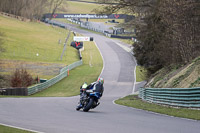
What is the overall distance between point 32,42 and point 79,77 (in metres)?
34.2

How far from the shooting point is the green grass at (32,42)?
223 feet

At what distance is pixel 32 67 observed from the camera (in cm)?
5881

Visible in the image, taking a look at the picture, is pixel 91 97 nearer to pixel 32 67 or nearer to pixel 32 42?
pixel 32 67

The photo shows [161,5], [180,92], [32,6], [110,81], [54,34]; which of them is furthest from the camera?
[32,6]

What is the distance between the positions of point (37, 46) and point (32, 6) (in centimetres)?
3863

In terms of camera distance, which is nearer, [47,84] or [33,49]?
[47,84]

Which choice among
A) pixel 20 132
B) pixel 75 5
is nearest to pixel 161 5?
pixel 20 132

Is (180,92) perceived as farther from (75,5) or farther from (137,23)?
(75,5)

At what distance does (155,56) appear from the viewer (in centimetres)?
3791

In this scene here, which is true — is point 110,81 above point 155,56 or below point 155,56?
below

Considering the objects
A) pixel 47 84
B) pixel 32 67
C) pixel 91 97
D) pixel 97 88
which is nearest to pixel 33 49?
pixel 32 67

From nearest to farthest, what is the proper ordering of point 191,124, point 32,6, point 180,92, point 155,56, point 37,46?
point 191,124
point 180,92
point 155,56
point 37,46
point 32,6

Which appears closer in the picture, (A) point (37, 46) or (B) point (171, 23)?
(B) point (171, 23)

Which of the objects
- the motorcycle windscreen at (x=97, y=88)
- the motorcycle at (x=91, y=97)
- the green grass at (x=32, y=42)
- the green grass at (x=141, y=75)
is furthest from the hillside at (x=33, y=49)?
the motorcycle windscreen at (x=97, y=88)
